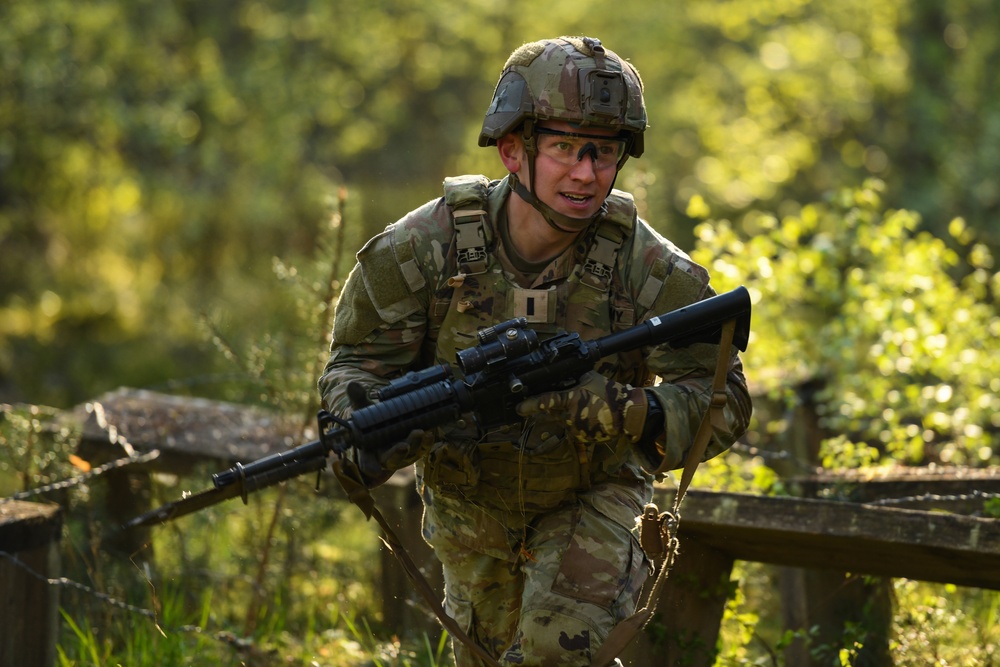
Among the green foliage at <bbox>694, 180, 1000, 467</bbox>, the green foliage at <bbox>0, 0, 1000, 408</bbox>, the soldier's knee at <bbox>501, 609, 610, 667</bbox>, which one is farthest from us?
the green foliage at <bbox>0, 0, 1000, 408</bbox>

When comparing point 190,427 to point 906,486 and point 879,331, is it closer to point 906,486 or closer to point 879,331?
point 906,486

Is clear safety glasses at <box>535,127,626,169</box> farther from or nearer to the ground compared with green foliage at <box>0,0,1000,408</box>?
nearer to the ground

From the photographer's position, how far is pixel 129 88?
14.8 m

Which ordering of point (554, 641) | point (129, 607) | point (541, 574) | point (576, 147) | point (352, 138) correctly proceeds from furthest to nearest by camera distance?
point (352, 138) → point (129, 607) → point (576, 147) → point (541, 574) → point (554, 641)

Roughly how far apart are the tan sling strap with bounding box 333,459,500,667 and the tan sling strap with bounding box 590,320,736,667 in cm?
37

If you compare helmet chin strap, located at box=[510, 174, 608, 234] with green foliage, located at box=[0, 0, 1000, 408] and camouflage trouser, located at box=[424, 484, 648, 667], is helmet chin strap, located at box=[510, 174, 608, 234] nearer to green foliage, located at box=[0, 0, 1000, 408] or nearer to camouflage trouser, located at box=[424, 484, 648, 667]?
camouflage trouser, located at box=[424, 484, 648, 667]

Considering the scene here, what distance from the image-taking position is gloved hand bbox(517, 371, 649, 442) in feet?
12.3

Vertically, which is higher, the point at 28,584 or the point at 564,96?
the point at 564,96

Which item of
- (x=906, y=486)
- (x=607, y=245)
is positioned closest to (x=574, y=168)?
(x=607, y=245)

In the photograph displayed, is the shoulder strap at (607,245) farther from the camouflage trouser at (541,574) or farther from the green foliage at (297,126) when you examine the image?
the green foliage at (297,126)

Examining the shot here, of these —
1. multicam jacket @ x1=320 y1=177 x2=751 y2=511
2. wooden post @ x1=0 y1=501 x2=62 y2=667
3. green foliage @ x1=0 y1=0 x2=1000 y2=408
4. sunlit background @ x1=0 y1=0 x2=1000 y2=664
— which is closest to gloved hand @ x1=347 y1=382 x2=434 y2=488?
multicam jacket @ x1=320 y1=177 x2=751 y2=511

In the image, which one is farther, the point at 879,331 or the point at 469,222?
the point at 879,331

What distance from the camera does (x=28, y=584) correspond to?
5.09 m

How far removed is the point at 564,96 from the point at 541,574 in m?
1.41
